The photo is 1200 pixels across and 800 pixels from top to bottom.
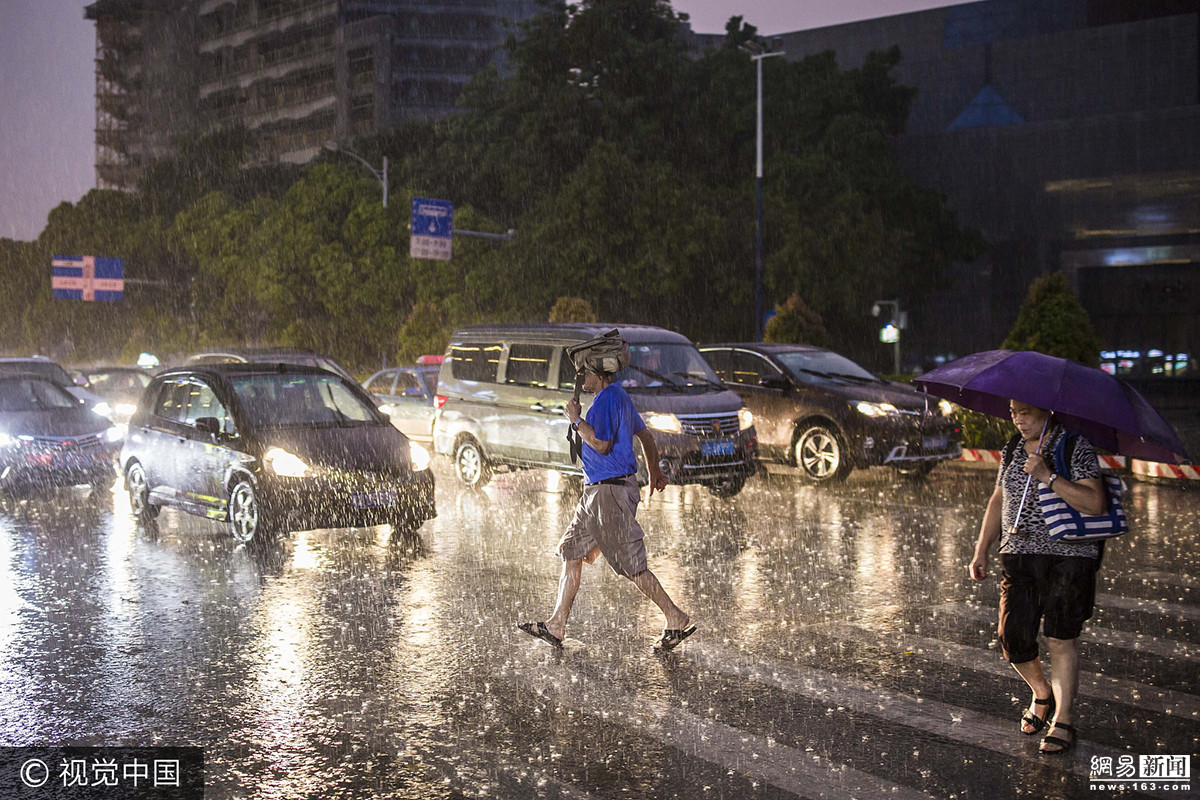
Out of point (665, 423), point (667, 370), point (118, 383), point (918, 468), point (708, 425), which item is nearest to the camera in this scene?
point (665, 423)

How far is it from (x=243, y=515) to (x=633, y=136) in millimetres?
37766

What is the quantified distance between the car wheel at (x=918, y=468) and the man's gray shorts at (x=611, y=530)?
930cm

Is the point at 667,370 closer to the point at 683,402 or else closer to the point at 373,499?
the point at 683,402

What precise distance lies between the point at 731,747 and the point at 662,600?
5.74ft

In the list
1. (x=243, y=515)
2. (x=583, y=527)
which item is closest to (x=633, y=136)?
(x=243, y=515)

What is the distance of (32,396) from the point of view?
15.4 metres

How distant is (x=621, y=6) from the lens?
5094 cm

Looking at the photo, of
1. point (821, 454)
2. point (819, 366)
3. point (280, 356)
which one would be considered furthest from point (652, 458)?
point (280, 356)

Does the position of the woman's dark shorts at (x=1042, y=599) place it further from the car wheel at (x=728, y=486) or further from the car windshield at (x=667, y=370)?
the car windshield at (x=667, y=370)

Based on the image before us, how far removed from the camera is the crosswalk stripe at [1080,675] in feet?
19.5

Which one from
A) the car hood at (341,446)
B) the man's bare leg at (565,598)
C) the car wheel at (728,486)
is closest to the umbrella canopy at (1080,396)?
the man's bare leg at (565,598)

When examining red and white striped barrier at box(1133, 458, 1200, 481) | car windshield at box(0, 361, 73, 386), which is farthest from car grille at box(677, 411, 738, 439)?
car windshield at box(0, 361, 73, 386)

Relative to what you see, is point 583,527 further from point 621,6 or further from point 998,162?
point 998,162

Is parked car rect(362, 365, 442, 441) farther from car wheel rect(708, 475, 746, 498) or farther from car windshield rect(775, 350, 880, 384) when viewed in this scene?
car wheel rect(708, 475, 746, 498)
